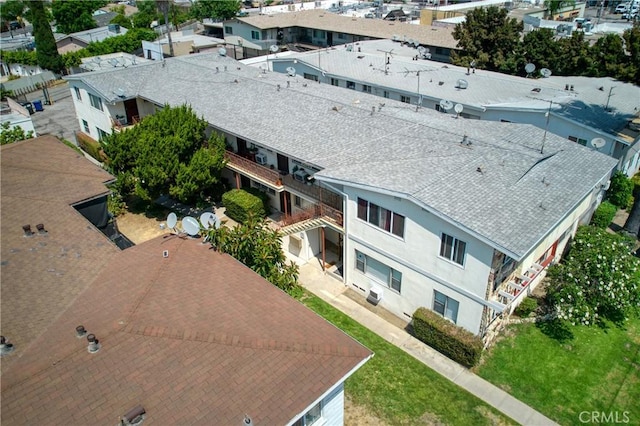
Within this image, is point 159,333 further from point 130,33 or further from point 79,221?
point 130,33

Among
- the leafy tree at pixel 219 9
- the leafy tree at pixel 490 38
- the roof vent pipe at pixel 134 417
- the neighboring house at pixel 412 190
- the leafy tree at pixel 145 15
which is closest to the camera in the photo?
the roof vent pipe at pixel 134 417

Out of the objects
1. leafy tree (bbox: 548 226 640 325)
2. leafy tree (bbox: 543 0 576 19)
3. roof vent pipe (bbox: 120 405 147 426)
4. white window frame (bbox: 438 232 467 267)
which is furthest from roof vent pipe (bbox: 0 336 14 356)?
leafy tree (bbox: 543 0 576 19)

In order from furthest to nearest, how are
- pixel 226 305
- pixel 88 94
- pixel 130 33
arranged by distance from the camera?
pixel 130 33 → pixel 88 94 → pixel 226 305

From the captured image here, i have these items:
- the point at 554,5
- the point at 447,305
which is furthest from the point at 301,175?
the point at 554,5

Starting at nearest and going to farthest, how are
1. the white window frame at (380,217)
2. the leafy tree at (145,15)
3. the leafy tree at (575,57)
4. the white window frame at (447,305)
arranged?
the white window frame at (447,305) < the white window frame at (380,217) < the leafy tree at (575,57) < the leafy tree at (145,15)

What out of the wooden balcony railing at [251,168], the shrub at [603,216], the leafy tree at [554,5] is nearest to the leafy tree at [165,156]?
the wooden balcony railing at [251,168]

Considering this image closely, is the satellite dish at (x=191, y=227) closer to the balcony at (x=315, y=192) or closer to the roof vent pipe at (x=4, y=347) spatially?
the roof vent pipe at (x=4, y=347)

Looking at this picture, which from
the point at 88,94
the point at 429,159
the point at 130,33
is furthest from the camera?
the point at 130,33

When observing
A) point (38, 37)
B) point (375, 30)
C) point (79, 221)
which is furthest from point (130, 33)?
point (79, 221)
